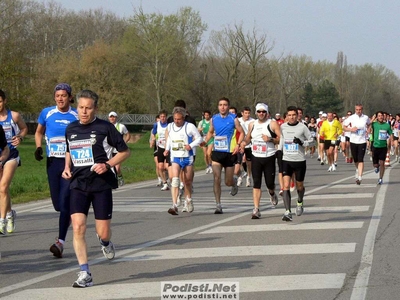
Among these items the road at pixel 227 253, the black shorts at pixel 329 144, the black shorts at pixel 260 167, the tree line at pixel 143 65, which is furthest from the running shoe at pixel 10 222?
the tree line at pixel 143 65

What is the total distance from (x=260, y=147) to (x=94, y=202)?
599cm

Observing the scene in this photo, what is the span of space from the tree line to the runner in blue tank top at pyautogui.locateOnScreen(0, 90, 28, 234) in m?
42.2

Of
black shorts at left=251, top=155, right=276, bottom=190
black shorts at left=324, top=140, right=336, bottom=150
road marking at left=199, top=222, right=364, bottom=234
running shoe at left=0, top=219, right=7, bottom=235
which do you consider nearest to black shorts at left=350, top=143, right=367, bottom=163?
black shorts at left=324, top=140, right=336, bottom=150

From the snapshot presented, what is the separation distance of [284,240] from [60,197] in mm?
2922

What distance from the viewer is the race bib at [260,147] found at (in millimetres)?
13414

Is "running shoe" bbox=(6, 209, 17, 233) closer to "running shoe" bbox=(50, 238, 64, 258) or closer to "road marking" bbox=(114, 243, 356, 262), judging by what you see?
"running shoe" bbox=(50, 238, 64, 258)

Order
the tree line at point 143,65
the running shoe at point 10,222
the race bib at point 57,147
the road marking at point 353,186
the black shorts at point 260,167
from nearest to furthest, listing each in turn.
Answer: the race bib at point 57,147
the running shoe at point 10,222
the black shorts at point 260,167
the road marking at point 353,186
the tree line at point 143,65

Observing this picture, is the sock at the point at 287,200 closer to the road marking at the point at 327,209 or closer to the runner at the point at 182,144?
the road marking at the point at 327,209

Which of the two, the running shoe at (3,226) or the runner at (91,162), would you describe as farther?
the running shoe at (3,226)

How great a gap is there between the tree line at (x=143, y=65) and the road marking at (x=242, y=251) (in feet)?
147

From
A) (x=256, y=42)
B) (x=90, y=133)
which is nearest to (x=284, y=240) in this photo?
(x=90, y=133)

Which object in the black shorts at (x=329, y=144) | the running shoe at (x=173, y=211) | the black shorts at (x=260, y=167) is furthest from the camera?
the black shorts at (x=329, y=144)

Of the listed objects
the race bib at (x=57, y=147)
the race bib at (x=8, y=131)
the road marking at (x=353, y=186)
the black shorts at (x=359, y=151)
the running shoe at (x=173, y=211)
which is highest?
the race bib at (x=8, y=131)
